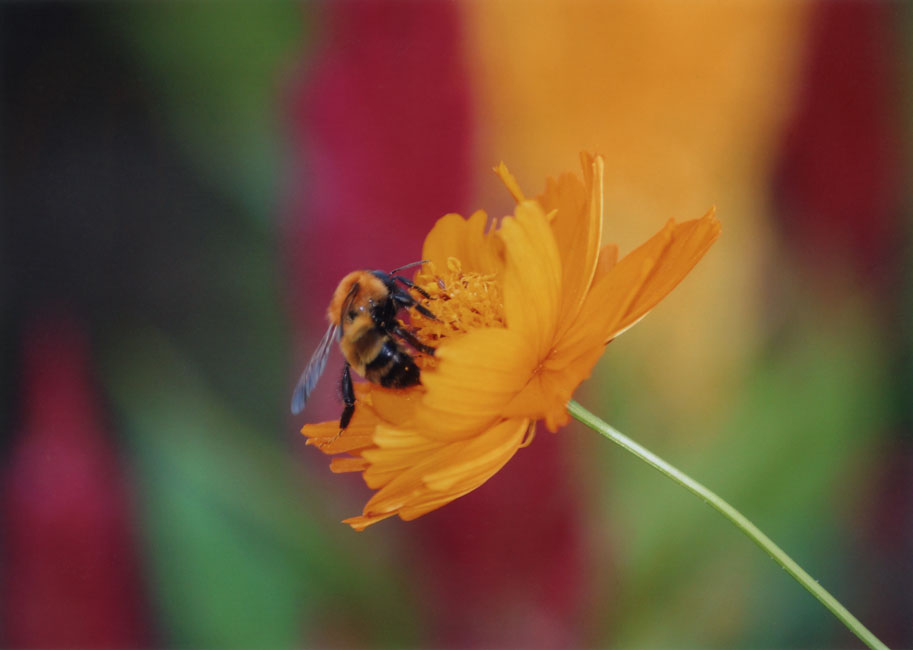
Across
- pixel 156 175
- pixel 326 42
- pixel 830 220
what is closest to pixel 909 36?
pixel 830 220

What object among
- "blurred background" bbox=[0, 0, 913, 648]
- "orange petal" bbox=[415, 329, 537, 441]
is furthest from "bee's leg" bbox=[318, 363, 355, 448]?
"blurred background" bbox=[0, 0, 913, 648]

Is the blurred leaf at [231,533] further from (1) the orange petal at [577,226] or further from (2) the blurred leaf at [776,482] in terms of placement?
(1) the orange petal at [577,226]

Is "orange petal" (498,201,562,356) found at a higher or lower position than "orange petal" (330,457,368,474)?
higher

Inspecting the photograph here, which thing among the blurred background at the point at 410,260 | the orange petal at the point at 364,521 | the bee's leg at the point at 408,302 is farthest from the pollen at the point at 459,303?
the blurred background at the point at 410,260

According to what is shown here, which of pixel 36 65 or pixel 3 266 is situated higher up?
pixel 36 65

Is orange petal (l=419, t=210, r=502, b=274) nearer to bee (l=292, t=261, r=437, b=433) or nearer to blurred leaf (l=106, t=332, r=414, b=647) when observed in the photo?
bee (l=292, t=261, r=437, b=433)

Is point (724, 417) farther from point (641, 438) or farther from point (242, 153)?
point (242, 153)
